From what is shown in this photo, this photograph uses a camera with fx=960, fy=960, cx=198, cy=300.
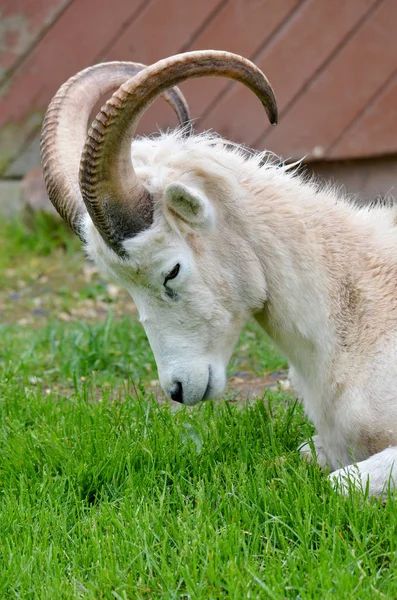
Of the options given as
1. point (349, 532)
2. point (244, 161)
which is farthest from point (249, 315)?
point (349, 532)

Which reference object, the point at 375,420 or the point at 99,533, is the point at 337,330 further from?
the point at 99,533

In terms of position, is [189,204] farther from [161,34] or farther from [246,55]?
[161,34]

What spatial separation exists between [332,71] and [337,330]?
424 cm

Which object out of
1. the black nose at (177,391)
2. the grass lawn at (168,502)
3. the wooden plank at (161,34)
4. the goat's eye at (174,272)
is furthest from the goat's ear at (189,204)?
the wooden plank at (161,34)

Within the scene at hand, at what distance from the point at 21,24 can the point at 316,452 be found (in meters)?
5.90

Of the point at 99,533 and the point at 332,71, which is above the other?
the point at 332,71

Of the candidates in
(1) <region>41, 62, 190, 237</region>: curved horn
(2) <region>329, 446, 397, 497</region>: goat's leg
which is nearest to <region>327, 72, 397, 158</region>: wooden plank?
(1) <region>41, 62, 190, 237</region>: curved horn

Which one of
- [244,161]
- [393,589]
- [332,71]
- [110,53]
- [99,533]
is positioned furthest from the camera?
[110,53]

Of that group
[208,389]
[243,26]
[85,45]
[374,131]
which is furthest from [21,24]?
[208,389]

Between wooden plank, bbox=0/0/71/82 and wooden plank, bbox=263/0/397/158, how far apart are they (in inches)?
88.0

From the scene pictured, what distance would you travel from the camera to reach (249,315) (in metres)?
3.83

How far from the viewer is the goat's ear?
11.7 ft

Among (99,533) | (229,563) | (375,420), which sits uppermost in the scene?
(375,420)

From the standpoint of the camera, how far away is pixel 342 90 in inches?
294
